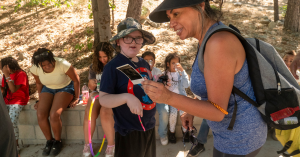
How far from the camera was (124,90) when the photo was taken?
1954 mm

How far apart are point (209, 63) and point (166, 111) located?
238 cm

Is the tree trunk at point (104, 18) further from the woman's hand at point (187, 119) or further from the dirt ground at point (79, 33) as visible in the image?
the woman's hand at point (187, 119)

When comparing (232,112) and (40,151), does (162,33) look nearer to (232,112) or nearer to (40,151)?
(40,151)

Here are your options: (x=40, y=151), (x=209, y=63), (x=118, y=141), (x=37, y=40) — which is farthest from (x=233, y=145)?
(x=37, y=40)

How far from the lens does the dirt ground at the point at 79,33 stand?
20.7 feet

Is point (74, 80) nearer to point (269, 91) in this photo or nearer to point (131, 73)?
point (131, 73)

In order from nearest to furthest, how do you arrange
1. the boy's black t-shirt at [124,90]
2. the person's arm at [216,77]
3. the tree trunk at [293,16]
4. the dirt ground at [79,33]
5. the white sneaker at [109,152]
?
the person's arm at [216,77], the boy's black t-shirt at [124,90], the white sneaker at [109,152], the dirt ground at [79,33], the tree trunk at [293,16]

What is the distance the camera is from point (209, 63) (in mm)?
1117

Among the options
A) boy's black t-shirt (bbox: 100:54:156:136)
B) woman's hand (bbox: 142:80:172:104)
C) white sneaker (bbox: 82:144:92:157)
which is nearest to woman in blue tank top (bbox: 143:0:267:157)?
woman's hand (bbox: 142:80:172:104)

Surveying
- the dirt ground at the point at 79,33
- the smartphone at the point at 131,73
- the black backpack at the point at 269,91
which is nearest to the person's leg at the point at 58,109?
the dirt ground at the point at 79,33

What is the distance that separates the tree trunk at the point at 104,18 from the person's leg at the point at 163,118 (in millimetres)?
2542

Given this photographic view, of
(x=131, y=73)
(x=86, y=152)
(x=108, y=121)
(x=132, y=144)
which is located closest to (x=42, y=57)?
(x=108, y=121)

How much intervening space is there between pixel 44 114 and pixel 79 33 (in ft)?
16.1

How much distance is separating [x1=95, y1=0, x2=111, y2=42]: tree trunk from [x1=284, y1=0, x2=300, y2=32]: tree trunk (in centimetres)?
658
